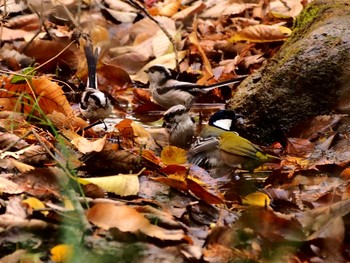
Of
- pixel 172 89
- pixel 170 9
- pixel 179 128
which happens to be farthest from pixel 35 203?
pixel 170 9

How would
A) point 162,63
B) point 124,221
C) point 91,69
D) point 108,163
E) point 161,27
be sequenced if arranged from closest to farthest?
1. point 124,221
2. point 108,163
3. point 91,69
4. point 161,27
5. point 162,63

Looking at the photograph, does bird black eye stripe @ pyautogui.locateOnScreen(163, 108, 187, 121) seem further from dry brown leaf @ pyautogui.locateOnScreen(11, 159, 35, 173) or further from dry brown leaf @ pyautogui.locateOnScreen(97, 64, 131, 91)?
dry brown leaf @ pyautogui.locateOnScreen(11, 159, 35, 173)

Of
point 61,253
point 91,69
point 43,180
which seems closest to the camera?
point 61,253

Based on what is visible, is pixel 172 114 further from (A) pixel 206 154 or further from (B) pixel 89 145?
(B) pixel 89 145

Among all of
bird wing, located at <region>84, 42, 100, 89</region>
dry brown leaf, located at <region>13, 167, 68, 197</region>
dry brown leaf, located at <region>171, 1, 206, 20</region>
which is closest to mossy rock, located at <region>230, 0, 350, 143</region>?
bird wing, located at <region>84, 42, 100, 89</region>

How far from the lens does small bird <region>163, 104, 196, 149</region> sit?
595cm

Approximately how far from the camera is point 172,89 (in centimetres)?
759

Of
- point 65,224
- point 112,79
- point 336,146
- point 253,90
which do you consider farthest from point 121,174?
point 112,79

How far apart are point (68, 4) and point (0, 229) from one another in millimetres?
6291

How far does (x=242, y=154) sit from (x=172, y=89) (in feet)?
9.37

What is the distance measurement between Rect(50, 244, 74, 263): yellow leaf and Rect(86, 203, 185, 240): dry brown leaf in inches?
7.6

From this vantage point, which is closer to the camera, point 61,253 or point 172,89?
point 61,253

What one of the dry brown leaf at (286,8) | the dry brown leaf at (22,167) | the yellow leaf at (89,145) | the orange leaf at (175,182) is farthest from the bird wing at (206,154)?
the dry brown leaf at (286,8)

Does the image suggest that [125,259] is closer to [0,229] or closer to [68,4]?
[0,229]
